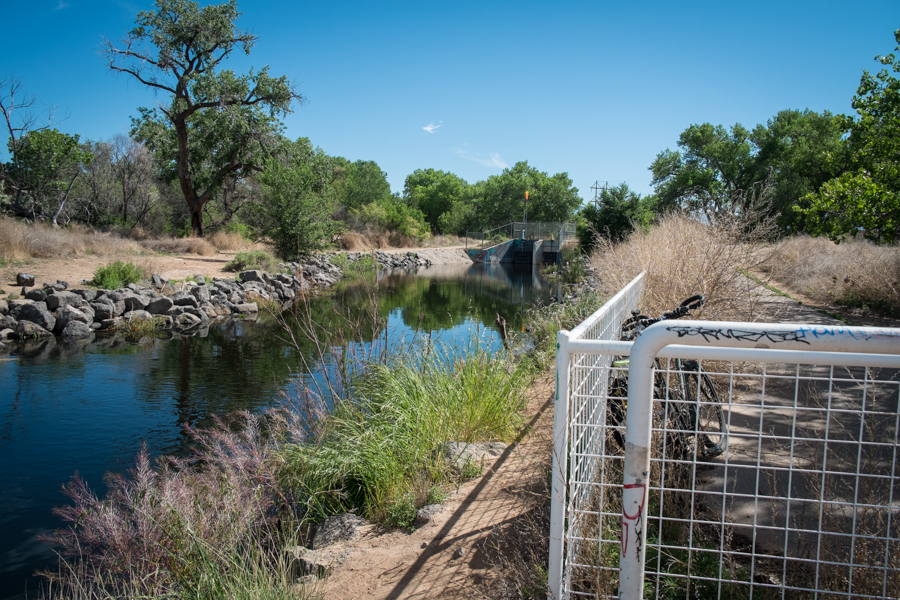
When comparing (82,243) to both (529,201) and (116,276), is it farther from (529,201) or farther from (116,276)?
(529,201)

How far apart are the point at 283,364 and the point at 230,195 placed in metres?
28.0

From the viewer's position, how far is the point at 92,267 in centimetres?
1662

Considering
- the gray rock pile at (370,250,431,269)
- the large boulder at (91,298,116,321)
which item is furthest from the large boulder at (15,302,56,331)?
the gray rock pile at (370,250,431,269)

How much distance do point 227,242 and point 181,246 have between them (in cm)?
273

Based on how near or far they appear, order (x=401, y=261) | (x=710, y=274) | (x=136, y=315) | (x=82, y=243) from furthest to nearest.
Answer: (x=401, y=261) < (x=82, y=243) < (x=136, y=315) < (x=710, y=274)

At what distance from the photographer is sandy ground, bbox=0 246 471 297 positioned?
14578mm

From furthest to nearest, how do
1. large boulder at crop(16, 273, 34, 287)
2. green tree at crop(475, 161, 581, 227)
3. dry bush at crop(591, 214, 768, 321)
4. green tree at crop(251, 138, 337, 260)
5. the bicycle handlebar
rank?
green tree at crop(475, 161, 581, 227) < green tree at crop(251, 138, 337, 260) < large boulder at crop(16, 273, 34, 287) < dry bush at crop(591, 214, 768, 321) < the bicycle handlebar

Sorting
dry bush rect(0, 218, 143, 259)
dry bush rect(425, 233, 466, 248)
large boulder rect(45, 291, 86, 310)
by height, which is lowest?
large boulder rect(45, 291, 86, 310)

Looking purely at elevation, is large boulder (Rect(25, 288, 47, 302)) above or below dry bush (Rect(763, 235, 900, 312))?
below

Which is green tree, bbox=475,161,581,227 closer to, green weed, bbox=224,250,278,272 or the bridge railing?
the bridge railing

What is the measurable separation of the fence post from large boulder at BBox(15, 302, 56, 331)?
13803 millimetres

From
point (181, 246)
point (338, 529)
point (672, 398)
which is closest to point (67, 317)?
point (338, 529)

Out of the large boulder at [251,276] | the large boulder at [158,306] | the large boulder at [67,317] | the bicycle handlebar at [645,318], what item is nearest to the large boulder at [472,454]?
the bicycle handlebar at [645,318]

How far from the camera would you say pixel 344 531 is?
3.63m
